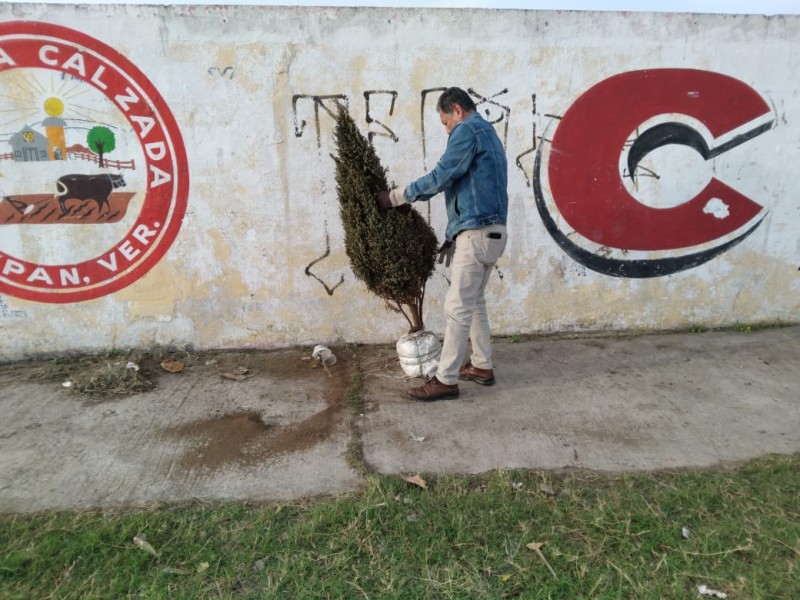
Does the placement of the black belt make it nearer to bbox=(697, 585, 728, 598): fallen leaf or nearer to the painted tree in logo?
bbox=(697, 585, 728, 598): fallen leaf

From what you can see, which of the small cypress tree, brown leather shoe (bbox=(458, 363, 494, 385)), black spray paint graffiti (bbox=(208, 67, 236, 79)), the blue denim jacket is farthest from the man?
black spray paint graffiti (bbox=(208, 67, 236, 79))

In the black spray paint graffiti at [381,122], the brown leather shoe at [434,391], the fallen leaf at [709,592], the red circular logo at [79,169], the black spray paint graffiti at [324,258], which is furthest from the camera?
the black spray paint graffiti at [324,258]

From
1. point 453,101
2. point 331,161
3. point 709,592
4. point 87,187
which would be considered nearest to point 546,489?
point 709,592

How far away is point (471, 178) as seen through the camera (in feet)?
11.5

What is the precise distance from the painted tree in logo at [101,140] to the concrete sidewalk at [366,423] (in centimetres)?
173

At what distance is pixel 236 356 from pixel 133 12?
8.70 ft

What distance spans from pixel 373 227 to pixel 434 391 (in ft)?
3.76

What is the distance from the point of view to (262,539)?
97.1 inches

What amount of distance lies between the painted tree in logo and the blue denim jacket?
2375mm

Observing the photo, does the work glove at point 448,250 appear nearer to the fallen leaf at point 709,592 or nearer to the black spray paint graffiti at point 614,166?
the black spray paint graffiti at point 614,166

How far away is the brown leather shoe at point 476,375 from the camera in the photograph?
3951 millimetres

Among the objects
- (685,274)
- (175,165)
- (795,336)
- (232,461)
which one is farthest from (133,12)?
(795,336)

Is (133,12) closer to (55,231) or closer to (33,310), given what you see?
(55,231)

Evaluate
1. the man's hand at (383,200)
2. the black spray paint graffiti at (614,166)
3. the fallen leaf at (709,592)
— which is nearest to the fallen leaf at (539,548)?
the fallen leaf at (709,592)
